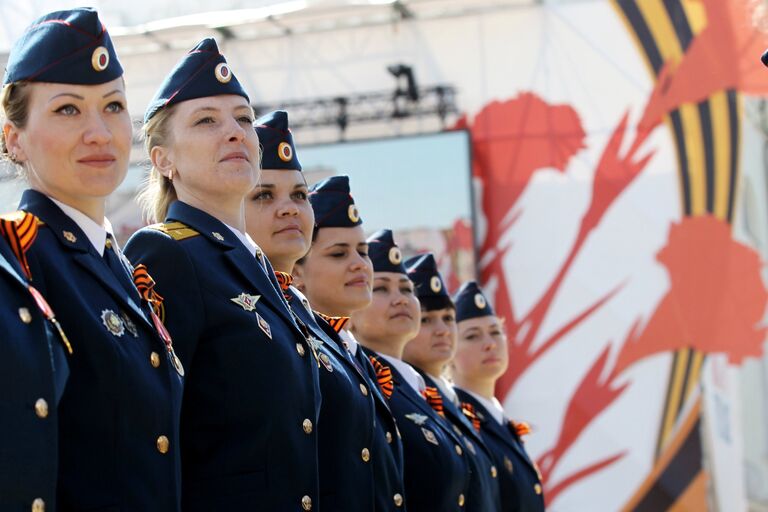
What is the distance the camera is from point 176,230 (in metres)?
2.60

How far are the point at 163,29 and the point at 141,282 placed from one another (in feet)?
28.4

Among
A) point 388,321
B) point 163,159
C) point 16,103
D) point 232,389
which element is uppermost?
point 16,103

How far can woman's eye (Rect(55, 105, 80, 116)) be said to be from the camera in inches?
Result: 83.7

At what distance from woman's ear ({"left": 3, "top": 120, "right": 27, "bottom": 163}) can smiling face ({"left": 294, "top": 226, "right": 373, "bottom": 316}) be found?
153 cm

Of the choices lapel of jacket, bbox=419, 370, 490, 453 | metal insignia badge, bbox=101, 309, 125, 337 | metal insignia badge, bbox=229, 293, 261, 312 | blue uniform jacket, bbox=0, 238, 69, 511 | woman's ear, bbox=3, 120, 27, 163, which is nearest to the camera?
blue uniform jacket, bbox=0, 238, 69, 511

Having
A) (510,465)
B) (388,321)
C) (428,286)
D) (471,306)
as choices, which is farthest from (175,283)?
(471,306)

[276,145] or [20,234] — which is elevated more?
[276,145]

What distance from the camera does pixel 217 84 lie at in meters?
2.75

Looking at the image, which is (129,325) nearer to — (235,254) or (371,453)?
(235,254)

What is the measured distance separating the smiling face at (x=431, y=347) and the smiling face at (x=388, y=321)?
0.38m

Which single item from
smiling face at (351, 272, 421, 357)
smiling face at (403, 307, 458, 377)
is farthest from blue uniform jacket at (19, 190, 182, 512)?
smiling face at (403, 307, 458, 377)

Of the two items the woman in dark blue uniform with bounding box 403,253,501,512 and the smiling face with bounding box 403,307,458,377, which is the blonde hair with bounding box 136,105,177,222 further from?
the smiling face with bounding box 403,307,458,377

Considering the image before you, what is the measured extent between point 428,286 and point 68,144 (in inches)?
110

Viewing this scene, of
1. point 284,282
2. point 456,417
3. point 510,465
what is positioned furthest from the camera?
point 510,465
